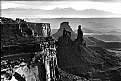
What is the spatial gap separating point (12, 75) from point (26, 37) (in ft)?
17.6

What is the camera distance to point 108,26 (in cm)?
18875

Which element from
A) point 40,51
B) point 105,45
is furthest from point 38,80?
point 105,45

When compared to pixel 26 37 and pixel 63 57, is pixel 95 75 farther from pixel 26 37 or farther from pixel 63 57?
pixel 26 37

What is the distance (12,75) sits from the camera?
63.0 ft

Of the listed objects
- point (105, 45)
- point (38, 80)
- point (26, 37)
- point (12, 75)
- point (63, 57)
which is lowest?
point (105, 45)

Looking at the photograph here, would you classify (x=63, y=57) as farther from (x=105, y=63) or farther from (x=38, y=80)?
(x=38, y=80)

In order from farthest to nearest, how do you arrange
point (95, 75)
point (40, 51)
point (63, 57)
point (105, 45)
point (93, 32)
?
point (93, 32)
point (105, 45)
point (63, 57)
point (95, 75)
point (40, 51)

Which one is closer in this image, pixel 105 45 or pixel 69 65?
pixel 69 65

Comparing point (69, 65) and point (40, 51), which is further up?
point (40, 51)

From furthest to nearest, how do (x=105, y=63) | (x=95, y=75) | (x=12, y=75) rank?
1. (x=105, y=63)
2. (x=95, y=75)
3. (x=12, y=75)

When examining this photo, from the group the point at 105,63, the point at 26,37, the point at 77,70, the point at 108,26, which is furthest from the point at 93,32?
the point at 26,37

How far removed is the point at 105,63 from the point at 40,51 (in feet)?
211

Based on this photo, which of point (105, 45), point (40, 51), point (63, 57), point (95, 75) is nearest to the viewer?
point (40, 51)

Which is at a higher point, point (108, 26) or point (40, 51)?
point (40, 51)
